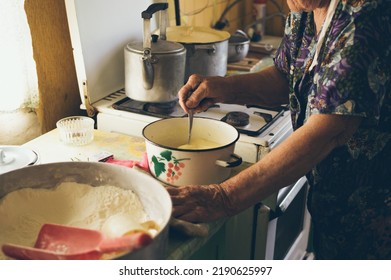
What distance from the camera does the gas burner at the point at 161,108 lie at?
1.50 m

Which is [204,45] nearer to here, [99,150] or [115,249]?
[99,150]

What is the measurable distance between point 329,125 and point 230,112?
1.76ft

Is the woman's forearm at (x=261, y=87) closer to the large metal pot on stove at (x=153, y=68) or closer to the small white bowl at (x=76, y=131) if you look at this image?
the large metal pot on stove at (x=153, y=68)

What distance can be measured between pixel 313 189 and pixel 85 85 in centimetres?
73

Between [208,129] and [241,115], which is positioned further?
[241,115]

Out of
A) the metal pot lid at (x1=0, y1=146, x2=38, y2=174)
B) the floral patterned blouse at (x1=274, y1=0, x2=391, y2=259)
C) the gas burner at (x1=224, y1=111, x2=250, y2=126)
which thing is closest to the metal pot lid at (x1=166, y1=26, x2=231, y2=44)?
the gas burner at (x1=224, y1=111, x2=250, y2=126)

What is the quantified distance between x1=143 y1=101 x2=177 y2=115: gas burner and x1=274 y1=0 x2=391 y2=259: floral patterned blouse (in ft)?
1.14

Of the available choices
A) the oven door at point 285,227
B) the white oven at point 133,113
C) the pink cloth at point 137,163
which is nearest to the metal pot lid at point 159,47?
the white oven at point 133,113

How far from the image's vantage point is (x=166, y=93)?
1.50 meters

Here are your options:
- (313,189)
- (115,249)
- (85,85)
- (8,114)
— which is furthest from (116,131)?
(115,249)

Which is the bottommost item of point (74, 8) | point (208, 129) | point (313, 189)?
point (313, 189)

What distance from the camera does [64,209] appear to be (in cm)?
98

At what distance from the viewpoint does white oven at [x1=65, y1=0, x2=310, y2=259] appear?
1.34 metres

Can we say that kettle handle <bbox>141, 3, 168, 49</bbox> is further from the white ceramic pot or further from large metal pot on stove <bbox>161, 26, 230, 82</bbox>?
the white ceramic pot
